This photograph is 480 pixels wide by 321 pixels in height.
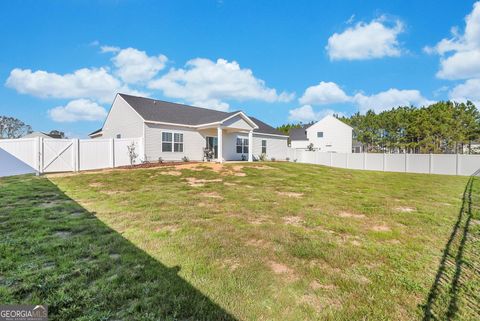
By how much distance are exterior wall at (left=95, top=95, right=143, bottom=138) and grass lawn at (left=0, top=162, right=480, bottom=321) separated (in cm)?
1046

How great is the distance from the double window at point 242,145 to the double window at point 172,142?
5470mm

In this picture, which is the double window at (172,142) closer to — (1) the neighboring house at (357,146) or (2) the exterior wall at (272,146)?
(2) the exterior wall at (272,146)

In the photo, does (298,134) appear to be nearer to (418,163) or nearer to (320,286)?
Answer: (418,163)

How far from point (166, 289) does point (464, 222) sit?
6.15 m

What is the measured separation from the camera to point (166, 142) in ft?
56.5

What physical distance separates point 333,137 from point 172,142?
29.8m

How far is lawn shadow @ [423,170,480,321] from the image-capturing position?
239 cm

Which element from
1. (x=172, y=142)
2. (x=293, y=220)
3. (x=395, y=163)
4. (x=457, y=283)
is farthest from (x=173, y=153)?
(x=395, y=163)

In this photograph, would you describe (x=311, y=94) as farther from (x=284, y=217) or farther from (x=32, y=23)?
(x=284, y=217)

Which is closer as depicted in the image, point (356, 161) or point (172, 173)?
point (172, 173)

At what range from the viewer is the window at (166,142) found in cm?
1708

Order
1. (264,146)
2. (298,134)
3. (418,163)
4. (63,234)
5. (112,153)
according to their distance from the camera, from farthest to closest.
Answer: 1. (298,134)
2. (264,146)
3. (418,163)
4. (112,153)
5. (63,234)

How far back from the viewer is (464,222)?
5.37 metres

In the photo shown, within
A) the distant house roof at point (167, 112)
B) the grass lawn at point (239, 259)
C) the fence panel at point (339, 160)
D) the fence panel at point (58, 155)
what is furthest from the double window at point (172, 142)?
the fence panel at point (339, 160)
